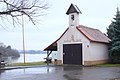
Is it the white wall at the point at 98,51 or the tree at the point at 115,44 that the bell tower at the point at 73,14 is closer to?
the white wall at the point at 98,51

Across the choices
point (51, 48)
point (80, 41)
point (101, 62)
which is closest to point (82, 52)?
point (80, 41)

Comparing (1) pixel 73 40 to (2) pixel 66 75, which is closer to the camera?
(2) pixel 66 75

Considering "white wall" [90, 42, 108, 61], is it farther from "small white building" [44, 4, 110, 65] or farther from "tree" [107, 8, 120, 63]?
"tree" [107, 8, 120, 63]

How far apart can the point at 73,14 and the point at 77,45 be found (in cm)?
370

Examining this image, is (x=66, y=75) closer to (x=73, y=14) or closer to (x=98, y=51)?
(x=98, y=51)

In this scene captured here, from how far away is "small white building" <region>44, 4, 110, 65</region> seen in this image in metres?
33.2

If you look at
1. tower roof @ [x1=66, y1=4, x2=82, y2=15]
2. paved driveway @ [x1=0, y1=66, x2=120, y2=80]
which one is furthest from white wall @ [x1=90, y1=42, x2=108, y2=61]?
paved driveway @ [x1=0, y1=66, x2=120, y2=80]

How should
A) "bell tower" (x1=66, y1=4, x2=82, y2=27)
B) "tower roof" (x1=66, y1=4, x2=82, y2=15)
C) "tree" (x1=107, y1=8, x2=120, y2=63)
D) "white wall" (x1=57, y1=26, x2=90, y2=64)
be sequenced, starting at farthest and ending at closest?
"tower roof" (x1=66, y1=4, x2=82, y2=15)
"bell tower" (x1=66, y1=4, x2=82, y2=27)
"tree" (x1=107, y1=8, x2=120, y2=63)
"white wall" (x1=57, y1=26, x2=90, y2=64)

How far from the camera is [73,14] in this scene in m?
34.7

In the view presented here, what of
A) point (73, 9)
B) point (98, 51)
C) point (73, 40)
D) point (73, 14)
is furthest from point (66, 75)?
point (73, 9)

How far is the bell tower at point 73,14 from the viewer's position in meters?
34.2

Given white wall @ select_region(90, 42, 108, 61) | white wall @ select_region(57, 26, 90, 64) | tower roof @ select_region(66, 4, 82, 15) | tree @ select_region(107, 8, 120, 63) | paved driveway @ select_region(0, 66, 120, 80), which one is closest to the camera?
paved driveway @ select_region(0, 66, 120, 80)

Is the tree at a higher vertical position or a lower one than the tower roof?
lower

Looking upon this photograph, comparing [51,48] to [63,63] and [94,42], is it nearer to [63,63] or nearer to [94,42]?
[63,63]
